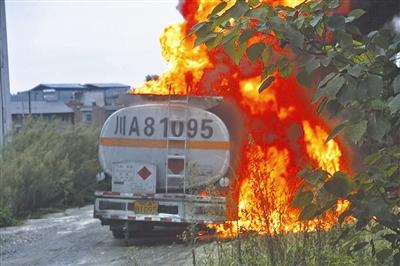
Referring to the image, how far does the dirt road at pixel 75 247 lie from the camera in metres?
8.61

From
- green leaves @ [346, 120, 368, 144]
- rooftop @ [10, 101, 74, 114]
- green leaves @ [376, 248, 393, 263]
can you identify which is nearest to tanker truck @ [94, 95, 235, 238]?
green leaves @ [376, 248, 393, 263]

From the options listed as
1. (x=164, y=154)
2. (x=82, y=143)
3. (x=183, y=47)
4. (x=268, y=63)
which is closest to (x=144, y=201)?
(x=164, y=154)

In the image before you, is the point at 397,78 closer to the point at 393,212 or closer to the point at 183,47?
the point at 393,212

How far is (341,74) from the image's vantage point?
2.16m

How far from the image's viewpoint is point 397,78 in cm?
215

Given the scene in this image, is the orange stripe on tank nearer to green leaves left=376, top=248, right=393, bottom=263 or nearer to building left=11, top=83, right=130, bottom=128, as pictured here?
green leaves left=376, top=248, right=393, bottom=263

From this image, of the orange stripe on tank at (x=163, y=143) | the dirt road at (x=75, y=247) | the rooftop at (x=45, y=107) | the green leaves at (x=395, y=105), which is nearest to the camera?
the green leaves at (x=395, y=105)

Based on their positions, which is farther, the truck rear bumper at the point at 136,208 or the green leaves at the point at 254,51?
the truck rear bumper at the point at 136,208

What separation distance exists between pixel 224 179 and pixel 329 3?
6746 mm

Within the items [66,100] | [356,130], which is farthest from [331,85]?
[66,100]

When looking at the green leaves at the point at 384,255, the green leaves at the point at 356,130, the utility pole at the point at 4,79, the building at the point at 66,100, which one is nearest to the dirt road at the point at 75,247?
the green leaves at the point at 384,255

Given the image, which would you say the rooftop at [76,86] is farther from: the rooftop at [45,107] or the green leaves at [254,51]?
the green leaves at [254,51]

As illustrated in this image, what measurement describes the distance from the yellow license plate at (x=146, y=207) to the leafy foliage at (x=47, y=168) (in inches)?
202

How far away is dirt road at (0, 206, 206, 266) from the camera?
28.2ft
